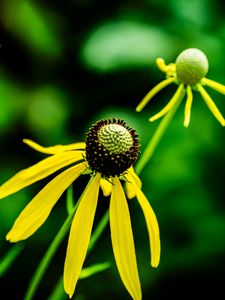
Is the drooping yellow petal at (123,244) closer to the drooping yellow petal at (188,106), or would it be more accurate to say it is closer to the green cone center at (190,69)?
the drooping yellow petal at (188,106)

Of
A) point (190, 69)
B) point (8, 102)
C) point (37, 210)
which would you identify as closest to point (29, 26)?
point (8, 102)

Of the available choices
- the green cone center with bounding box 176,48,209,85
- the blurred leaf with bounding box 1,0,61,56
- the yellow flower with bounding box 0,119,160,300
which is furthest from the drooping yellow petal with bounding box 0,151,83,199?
the blurred leaf with bounding box 1,0,61,56

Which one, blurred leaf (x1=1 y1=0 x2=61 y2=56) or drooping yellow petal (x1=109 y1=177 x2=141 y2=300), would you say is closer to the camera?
drooping yellow petal (x1=109 y1=177 x2=141 y2=300)

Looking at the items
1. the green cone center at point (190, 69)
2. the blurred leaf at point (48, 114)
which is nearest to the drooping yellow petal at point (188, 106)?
the green cone center at point (190, 69)

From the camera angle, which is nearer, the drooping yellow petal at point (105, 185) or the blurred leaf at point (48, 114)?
the drooping yellow petal at point (105, 185)

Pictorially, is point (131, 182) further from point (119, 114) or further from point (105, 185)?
point (119, 114)

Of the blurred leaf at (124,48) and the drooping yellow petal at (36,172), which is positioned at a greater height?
the blurred leaf at (124,48)

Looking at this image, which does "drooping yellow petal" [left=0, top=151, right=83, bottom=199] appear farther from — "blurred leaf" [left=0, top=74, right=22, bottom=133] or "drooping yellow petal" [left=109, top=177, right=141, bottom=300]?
"blurred leaf" [left=0, top=74, right=22, bottom=133]

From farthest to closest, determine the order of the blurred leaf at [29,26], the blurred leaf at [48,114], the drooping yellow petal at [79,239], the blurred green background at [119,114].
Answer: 1. the blurred leaf at [29,26]
2. the blurred leaf at [48,114]
3. the blurred green background at [119,114]
4. the drooping yellow petal at [79,239]
